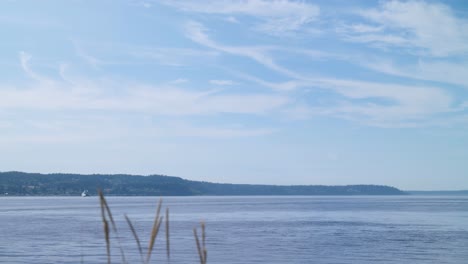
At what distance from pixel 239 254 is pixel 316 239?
9.23 m

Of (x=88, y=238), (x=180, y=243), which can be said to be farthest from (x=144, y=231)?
(x=180, y=243)

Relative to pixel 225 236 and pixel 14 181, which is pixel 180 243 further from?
pixel 14 181

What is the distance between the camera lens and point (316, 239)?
120 feet

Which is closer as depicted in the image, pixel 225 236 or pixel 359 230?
pixel 225 236

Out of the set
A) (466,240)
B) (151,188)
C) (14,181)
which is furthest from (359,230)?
(14,181)

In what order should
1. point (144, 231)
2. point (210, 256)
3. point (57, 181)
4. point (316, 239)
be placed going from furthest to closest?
point (57, 181)
point (144, 231)
point (316, 239)
point (210, 256)

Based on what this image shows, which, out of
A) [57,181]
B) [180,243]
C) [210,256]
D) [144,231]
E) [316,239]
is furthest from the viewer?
[57,181]

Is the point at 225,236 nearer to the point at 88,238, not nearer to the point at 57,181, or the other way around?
the point at 88,238

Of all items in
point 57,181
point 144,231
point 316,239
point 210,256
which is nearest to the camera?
point 210,256

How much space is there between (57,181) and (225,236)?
159m

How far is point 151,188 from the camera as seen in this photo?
7377 inches

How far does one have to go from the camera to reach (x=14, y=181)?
187875 millimetres

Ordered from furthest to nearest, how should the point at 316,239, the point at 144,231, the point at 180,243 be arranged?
the point at 144,231, the point at 316,239, the point at 180,243

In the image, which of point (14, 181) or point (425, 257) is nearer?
Answer: point (425, 257)
